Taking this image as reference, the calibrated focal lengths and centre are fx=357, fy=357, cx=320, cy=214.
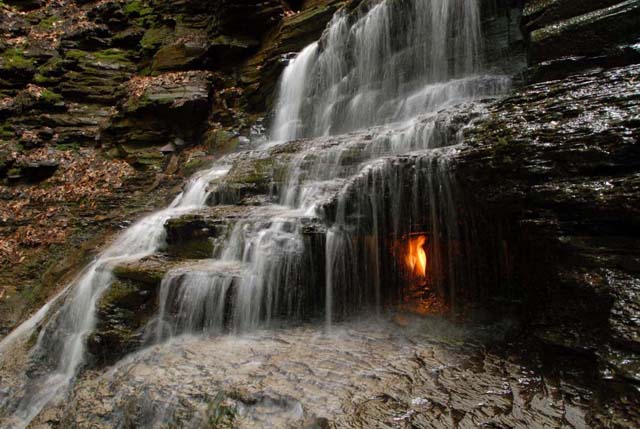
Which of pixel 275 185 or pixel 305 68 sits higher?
pixel 305 68

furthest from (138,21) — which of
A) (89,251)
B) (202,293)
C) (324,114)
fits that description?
(202,293)

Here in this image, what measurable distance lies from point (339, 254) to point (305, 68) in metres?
8.26

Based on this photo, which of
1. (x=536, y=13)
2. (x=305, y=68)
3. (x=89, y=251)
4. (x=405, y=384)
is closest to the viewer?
(x=405, y=384)

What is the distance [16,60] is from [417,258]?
637 inches

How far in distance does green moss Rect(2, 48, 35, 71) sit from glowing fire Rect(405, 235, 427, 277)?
1544 centimetres

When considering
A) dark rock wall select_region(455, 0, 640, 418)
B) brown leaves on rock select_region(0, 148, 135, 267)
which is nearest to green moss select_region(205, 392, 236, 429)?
dark rock wall select_region(455, 0, 640, 418)

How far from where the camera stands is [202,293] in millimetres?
4727

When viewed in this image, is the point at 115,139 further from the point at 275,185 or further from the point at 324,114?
the point at 275,185

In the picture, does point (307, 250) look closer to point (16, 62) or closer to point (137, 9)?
point (16, 62)

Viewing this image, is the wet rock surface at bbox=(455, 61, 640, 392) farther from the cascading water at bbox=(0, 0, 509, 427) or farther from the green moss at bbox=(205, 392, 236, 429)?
the green moss at bbox=(205, 392, 236, 429)

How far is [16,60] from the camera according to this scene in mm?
13117

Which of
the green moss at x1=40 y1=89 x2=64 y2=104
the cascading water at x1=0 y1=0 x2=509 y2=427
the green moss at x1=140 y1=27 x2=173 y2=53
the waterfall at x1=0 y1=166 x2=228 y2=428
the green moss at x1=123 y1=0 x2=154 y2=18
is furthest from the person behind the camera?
the green moss at x1=123 y1=0 x2=154 y2=18

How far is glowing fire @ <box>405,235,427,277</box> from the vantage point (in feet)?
16.1

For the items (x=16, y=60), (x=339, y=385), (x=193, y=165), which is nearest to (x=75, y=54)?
(x=16, y=60)
